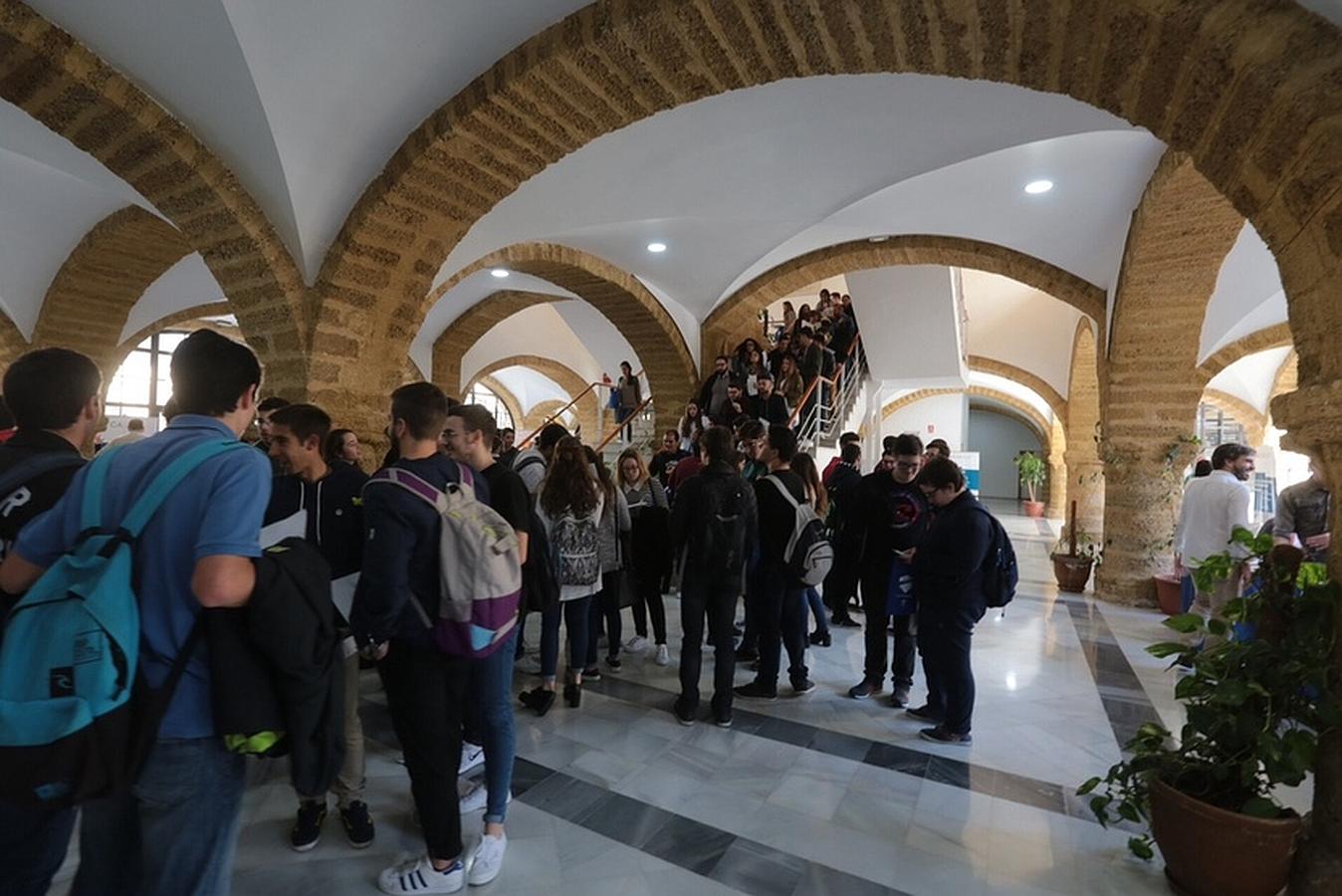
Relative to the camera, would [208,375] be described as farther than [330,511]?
No

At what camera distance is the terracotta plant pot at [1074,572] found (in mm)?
7082

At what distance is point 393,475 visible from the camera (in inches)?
74.5

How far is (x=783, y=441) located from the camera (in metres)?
3.70

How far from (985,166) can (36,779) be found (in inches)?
264

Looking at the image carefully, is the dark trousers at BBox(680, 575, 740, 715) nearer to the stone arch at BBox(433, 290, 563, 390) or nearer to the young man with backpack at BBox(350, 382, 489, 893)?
the young man with backpack at BBox(350, 382, 489, 893)

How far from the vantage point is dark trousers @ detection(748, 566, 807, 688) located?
142 inches

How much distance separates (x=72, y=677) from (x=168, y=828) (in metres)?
0.35

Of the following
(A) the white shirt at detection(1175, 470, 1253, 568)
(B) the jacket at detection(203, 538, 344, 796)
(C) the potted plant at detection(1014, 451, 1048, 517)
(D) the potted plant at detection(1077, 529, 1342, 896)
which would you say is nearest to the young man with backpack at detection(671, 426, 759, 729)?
(D) the potted plant at detection(1077, 529, 1342, 896)

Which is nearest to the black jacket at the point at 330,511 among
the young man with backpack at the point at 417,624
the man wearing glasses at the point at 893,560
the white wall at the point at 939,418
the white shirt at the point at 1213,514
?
the young man with backpack at the point at 417,624

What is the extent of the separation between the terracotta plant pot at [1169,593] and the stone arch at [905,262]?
113 inches

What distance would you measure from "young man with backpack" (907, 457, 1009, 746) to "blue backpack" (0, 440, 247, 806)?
2.98m

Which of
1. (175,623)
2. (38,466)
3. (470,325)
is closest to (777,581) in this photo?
(175,623)

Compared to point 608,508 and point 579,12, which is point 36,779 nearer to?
point 608,508

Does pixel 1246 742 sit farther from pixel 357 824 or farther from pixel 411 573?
pixel 357 824
